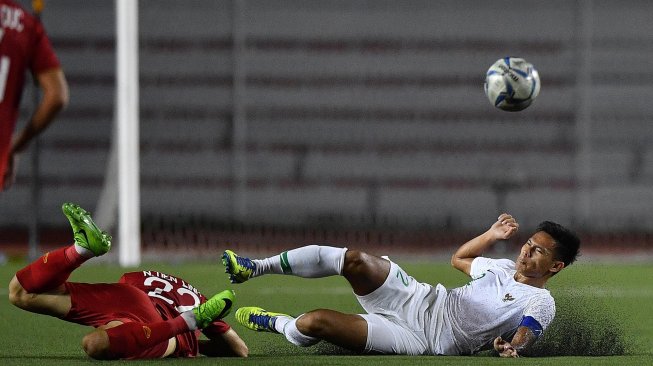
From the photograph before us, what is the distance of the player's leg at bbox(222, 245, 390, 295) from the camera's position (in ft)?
19.5

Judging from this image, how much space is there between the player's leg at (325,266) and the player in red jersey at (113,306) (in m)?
0.29

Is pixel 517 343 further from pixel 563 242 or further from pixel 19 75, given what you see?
pixel 19 75

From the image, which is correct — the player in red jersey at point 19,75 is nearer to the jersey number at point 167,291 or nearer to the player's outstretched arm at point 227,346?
the jersey number at point 167,291

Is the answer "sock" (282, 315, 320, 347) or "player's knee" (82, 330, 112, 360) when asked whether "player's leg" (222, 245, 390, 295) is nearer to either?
"sock" (282, 315, 320, 347)

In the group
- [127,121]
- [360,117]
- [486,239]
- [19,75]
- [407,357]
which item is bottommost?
[407,357]

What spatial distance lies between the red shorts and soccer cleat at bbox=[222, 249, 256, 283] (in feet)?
1.27

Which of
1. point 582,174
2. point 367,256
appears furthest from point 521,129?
point 367,256

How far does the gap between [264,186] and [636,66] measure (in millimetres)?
5239

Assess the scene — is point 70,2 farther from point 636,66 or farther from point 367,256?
point 367,256

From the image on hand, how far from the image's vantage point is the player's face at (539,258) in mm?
6137

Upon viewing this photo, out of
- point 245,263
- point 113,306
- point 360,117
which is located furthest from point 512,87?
point 360,117

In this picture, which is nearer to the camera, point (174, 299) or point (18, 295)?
point (18, 295)

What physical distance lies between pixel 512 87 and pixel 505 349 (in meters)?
2.21

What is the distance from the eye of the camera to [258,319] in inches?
253
